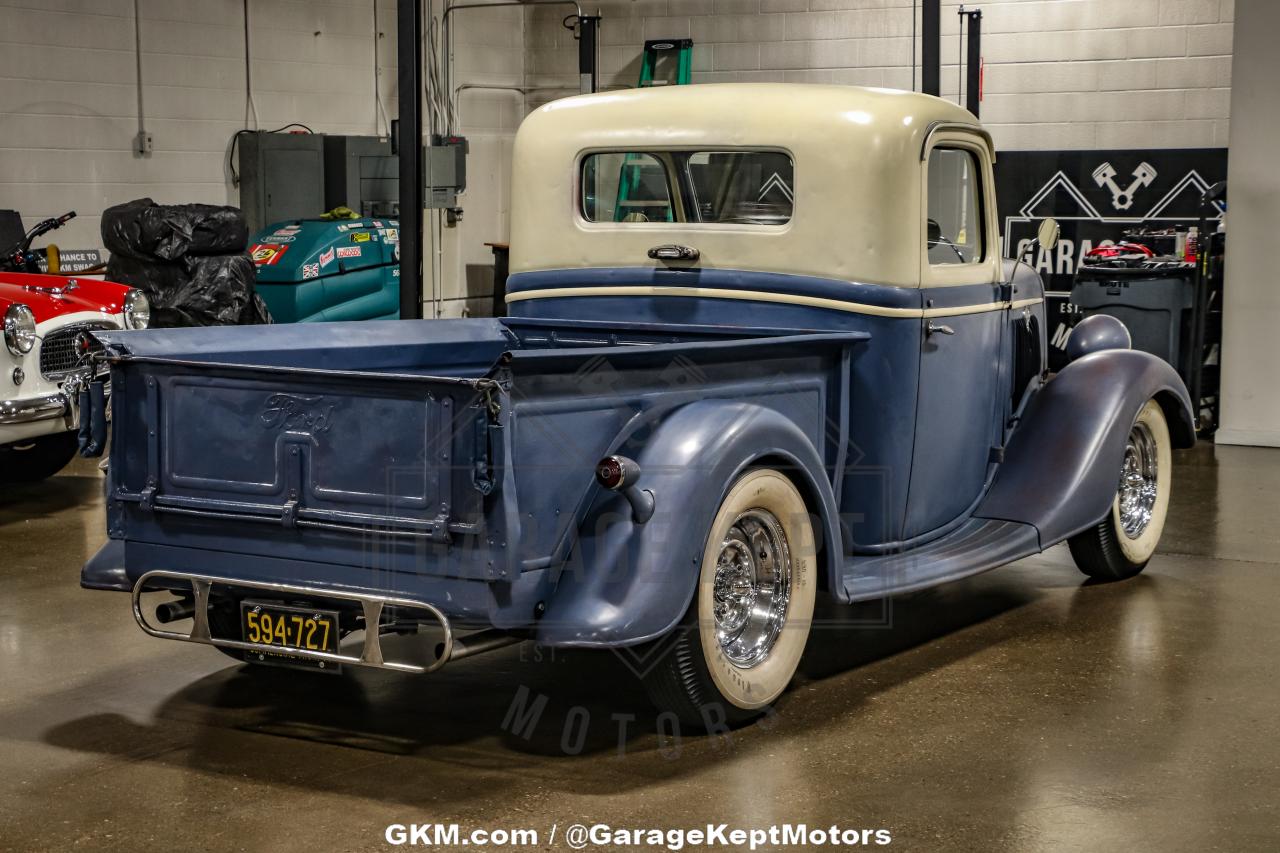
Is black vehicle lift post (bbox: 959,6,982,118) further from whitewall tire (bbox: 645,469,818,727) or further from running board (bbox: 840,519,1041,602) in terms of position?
whitewall tire (bbox: 645,469,818,727)

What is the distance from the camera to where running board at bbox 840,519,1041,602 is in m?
4.55

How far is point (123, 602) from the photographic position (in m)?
5.59

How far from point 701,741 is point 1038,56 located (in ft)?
A: 34.6

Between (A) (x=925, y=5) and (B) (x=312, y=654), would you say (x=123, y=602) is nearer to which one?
(B) (x=312, y=654)

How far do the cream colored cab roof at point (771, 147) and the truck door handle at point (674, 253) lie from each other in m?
0.03

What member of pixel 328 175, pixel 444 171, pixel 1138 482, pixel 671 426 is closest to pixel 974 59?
pixel 444 171

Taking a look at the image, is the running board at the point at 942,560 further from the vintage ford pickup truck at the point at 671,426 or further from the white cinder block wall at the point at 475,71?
the white cinder block wall at the point at 475,71

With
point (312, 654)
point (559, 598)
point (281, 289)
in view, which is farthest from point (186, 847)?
point (281, 289)

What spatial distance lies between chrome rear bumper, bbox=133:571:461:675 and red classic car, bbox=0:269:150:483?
3149 mm

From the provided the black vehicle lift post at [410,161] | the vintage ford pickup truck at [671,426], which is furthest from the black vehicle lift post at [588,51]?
the vintage ford pickup truck at [671,426]

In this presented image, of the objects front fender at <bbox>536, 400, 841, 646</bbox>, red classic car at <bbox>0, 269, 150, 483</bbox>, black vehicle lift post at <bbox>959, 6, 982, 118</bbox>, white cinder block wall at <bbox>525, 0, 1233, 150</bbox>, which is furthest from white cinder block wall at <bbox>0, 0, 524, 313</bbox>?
front fender at <bbox>536, 400, 841, 646</bbox>

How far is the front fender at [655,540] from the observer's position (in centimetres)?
368

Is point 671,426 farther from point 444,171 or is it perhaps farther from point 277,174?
point 444,171

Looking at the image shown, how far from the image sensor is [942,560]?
4.86m
